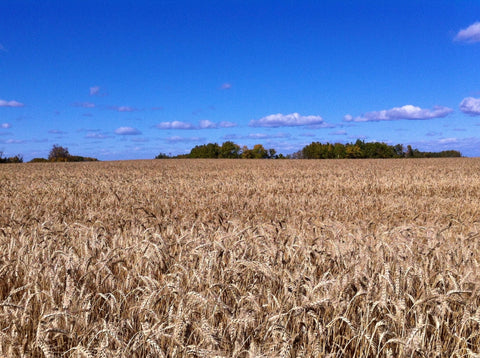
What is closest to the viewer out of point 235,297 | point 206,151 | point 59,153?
point 235,297

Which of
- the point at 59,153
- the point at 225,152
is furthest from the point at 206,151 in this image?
the point at 59,153

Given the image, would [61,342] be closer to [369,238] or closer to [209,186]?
[369,238]

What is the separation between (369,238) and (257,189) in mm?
5550

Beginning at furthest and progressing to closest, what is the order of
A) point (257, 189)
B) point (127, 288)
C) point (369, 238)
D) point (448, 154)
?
point (448, 154)
point (257, 189)
point (369, 238)
point (127, 288)

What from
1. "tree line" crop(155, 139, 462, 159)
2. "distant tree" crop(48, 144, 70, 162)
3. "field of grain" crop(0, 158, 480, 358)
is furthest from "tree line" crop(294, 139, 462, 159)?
"field of grain" crop(0, 158, 480, 358)

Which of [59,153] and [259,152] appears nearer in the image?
[59,153]

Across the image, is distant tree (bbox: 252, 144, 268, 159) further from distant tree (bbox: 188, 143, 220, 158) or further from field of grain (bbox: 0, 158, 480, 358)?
A: field of grain (bbox: 0, 158, 480, 358)

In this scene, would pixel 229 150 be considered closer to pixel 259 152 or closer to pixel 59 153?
pixel 259 152

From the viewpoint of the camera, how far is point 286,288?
2.03m

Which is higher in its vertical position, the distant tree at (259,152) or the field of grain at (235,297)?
the distant tree at (259,152)

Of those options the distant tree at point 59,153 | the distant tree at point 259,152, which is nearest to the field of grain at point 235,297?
the distant tree at point 59,153

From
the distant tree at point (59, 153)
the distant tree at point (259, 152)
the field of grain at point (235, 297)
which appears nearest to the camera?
the field of grain at point (235, 297)

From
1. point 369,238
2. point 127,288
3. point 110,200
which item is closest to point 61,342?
point 127,288

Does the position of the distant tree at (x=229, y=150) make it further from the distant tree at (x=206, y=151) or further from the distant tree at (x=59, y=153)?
the distant tree at (x=59, y=153)
